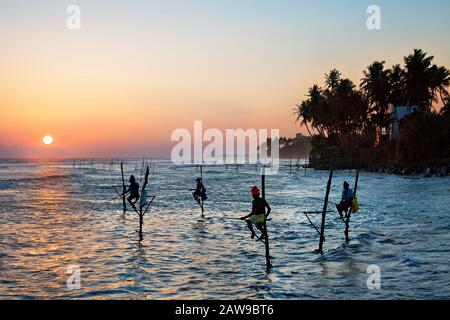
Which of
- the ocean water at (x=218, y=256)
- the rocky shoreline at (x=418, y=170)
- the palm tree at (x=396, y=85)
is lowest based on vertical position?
the ocean water at (x=218, y=256)

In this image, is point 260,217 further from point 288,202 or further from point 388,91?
point 388,91

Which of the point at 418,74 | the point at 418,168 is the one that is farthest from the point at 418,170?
Answer: the point at 418,74

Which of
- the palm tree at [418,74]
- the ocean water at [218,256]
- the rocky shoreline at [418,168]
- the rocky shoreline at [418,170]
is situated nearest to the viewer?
the ocean water at [218,256]

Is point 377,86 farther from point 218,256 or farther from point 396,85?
point 218,256

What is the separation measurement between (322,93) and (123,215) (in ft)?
260

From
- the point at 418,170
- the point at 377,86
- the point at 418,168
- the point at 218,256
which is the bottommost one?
the point at 218,256

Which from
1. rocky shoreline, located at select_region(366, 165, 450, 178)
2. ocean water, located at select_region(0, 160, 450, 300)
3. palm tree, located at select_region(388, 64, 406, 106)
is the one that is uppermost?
palm tree, located at select_region(388, 64, 406, 106)

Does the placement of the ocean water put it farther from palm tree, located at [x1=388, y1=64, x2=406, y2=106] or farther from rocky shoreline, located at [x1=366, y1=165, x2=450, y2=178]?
palm tree, located at [x1=388, y1=64, x2=406, y2=106]

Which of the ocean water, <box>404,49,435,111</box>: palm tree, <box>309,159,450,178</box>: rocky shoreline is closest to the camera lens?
the ocean water

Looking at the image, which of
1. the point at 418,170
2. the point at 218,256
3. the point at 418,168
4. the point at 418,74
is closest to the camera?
the point at 218,256

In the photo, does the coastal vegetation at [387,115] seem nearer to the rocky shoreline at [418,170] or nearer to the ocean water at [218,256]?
the rocky shoreline at [418,170]

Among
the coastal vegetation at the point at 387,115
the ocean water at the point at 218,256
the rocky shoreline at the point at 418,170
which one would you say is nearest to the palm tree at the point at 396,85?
the coastal vegetation at the point at 387,115

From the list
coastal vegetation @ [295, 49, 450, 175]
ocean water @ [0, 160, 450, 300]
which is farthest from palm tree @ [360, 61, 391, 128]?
ocean water @ [0, 160, 450, 300]

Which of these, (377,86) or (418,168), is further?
(377,86)
